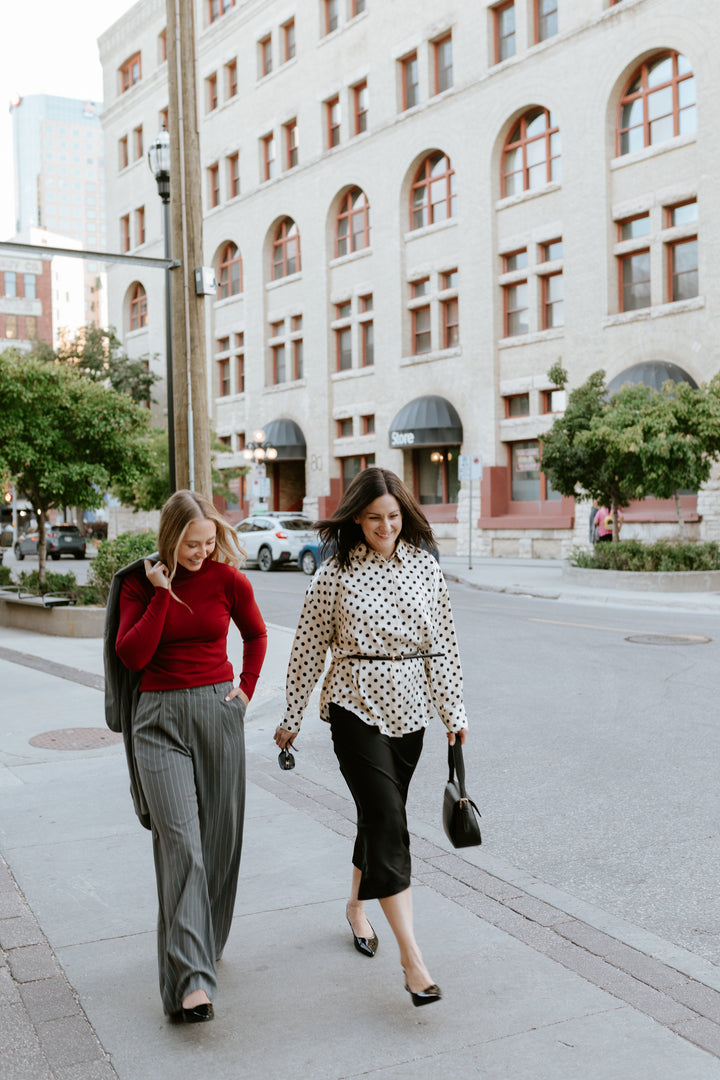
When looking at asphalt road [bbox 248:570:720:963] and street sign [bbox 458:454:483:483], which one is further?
street sign [bbox 458:454:483:483]

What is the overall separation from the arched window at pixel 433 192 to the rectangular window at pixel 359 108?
4.01 metres

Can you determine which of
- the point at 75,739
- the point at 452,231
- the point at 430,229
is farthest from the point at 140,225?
the point at 75,739

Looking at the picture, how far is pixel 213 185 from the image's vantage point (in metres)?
49.0

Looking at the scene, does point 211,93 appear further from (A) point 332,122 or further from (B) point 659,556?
(B) point 659,556

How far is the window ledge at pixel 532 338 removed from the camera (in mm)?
32719

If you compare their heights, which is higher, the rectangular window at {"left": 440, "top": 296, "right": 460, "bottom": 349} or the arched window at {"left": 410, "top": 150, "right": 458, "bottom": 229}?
the arched window at {"left": 410, "top": 150, "right": 458, "bottom": 229}

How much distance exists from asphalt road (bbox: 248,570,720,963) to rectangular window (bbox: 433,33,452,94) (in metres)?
28.6

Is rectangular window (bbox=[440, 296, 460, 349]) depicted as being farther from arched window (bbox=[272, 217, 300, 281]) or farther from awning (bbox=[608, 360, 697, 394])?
arched window (bbox=[272, 217, 300, 281])

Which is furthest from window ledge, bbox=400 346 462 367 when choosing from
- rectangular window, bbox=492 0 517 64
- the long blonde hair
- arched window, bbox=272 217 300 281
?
the long blonde hair

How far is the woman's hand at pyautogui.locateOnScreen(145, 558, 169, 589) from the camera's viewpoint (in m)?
3.69

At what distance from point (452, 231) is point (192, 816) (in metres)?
34.7

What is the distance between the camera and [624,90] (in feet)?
102

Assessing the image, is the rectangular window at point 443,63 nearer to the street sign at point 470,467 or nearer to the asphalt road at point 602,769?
the street sign at point 470,467

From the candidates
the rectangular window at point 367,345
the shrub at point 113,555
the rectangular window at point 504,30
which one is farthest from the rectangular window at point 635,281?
the shrub at point 113,555
